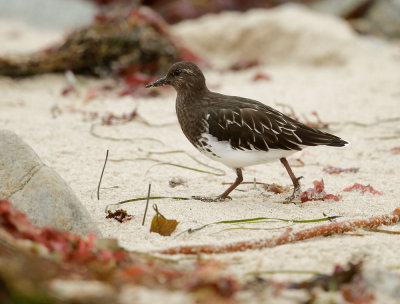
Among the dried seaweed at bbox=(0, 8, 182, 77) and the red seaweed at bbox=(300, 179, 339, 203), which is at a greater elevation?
the dried seaweed at bbox=(0, 8, 182, 77)

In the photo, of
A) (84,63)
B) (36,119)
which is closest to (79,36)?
(84,63)

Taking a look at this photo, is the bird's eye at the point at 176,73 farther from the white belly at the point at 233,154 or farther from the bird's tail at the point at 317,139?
the bird's tail at the point at 317,139

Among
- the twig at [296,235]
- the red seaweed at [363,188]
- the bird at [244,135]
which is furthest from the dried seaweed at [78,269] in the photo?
the red seaweed at [363,188]

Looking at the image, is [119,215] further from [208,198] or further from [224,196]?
[224,196]

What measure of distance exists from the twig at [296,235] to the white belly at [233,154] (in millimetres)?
882

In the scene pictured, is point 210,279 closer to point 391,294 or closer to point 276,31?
point 391,294

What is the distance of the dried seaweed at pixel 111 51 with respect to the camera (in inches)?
325

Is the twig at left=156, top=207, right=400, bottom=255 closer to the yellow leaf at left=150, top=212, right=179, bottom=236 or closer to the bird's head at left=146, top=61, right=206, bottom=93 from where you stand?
the yellow leaf at left=150, top=212, right=179, bottom=236

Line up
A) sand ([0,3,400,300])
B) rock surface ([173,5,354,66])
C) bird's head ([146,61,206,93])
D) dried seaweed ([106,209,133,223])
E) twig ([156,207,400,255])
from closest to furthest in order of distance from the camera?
twig ([156,207,400,255]) < sand ([0,3,400,300]) < dried seaweed ([106,209,133,223]) < bird's head ([146,61,206,93]) < rock surface ([173,5,354,66])

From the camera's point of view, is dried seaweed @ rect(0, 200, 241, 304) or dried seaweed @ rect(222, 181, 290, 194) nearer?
dried seaweed @ rect(0, 200, 241, 304)

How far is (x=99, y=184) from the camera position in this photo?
4172mm

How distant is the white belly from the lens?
4281mm

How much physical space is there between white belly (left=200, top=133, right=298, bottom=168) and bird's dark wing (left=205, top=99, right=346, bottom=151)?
0.10 ft

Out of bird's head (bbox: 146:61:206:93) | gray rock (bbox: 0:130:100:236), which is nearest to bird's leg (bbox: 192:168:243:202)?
bird's head (bbox: 146:61:206:93)
